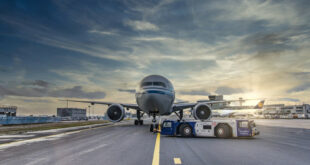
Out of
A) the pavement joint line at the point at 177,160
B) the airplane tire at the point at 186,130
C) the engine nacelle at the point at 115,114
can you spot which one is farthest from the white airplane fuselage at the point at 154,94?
the pavement joint line at the point at 177,160

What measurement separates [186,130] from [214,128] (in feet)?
5.93

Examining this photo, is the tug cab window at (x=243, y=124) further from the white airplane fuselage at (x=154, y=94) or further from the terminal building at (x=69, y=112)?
the terminal building at (x=69, y=112)

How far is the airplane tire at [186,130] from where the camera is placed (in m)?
14.8

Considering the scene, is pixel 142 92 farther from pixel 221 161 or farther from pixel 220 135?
pixel 221 161

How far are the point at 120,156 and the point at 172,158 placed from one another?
5.95 ft

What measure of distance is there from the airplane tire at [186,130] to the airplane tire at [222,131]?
5.42ft

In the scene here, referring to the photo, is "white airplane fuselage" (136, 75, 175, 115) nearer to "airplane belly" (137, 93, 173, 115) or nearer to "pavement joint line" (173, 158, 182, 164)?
"airplane belly" (137, 93, 173, 115)

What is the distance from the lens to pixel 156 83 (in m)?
18.6

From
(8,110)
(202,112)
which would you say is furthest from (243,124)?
(8,110)

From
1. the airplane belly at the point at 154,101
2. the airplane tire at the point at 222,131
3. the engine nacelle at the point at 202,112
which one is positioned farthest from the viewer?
the engine nacelle at the point at 202,112

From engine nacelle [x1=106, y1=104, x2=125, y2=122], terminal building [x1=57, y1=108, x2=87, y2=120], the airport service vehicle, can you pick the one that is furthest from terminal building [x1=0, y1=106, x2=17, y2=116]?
the airport service vehicle

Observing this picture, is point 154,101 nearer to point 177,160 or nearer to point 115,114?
point 115,114

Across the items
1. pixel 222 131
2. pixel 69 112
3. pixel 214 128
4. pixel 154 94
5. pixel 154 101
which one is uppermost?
pixel 154 94

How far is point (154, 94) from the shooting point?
57.1 feet
